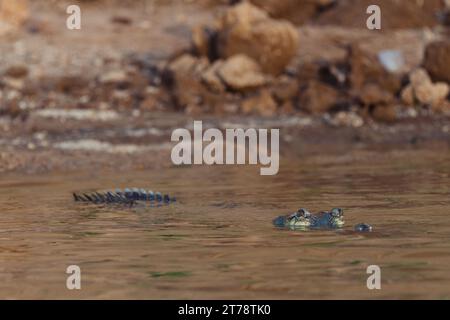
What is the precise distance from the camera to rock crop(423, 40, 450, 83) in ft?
63.6

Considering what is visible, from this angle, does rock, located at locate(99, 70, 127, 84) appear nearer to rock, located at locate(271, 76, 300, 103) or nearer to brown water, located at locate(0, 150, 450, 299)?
rock, located at locate(271, 76, 300, 103)

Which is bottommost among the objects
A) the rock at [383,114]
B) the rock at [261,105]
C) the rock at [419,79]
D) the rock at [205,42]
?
the rock at [383,114]

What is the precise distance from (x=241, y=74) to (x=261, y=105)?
914 mm

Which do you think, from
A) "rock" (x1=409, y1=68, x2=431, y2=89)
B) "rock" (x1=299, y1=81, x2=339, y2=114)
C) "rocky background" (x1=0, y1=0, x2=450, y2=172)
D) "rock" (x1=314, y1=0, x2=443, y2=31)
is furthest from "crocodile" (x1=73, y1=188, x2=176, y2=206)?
"rock" (x1=314, y1=0, x2=443, y2=31)

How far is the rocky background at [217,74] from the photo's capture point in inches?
693

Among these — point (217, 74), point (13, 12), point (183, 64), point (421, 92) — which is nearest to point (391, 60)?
point (421, 92)

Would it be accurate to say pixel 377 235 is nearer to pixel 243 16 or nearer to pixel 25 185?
pixel 25 185

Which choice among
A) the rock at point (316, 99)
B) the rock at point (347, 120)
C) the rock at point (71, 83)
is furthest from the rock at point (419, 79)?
the rock at point (71, 83)

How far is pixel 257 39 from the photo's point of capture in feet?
64.8

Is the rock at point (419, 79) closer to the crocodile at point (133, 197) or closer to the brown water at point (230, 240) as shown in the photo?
the brown water at point (230, 240)

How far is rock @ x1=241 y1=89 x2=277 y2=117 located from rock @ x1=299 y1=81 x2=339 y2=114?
48 cm

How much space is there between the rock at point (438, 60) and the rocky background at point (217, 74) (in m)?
Answer: 0.02
